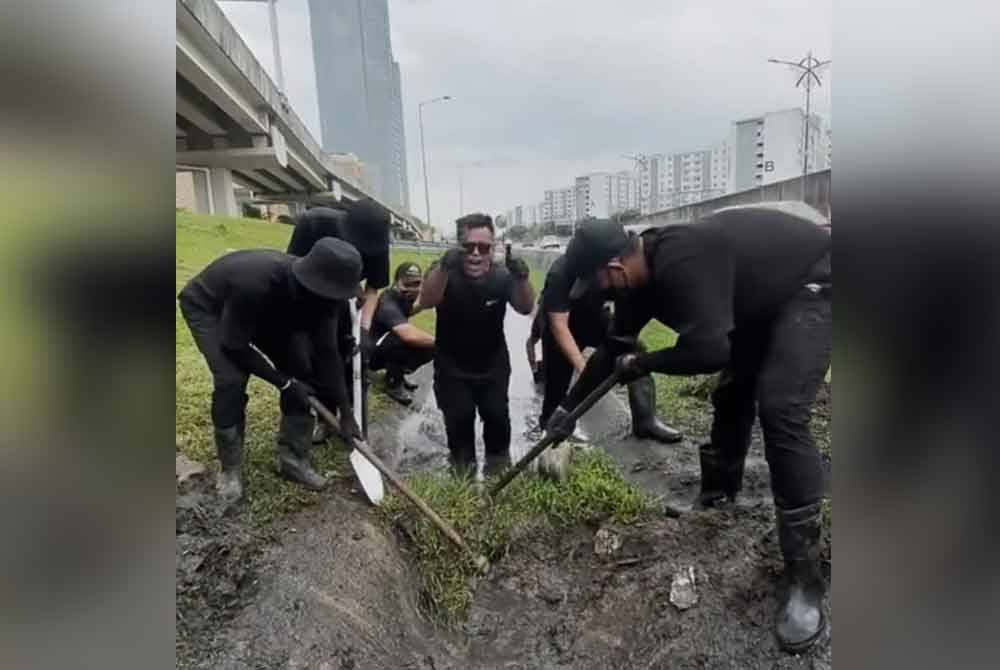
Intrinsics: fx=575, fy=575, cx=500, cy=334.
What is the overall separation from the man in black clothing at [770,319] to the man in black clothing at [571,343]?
1.26ft

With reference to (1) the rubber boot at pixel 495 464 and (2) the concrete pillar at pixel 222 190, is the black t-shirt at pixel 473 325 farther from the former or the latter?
(2) the concrete pillar at pixel 222 190

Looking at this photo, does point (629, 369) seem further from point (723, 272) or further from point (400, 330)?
point (400, 330)

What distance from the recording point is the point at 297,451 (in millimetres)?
2076

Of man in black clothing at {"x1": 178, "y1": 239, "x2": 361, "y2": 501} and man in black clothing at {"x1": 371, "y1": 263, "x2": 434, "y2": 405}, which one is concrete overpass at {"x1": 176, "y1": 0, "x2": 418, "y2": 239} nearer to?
man in black clothing at {"x1": 178, "y1": 239, "x2": 361, "y2": 501}

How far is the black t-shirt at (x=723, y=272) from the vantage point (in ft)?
5.19

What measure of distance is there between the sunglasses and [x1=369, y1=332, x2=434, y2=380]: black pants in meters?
0.54

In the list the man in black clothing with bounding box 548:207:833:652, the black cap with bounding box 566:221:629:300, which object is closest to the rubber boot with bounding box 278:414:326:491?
the black cap with bounding box 566:221:629:300

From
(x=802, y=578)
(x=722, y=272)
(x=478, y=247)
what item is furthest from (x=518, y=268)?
(x=802, y=578)

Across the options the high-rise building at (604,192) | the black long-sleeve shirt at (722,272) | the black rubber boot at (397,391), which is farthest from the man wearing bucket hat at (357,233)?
the black long-sleeve shirt at (722,272)

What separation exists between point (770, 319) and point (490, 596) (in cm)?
124
